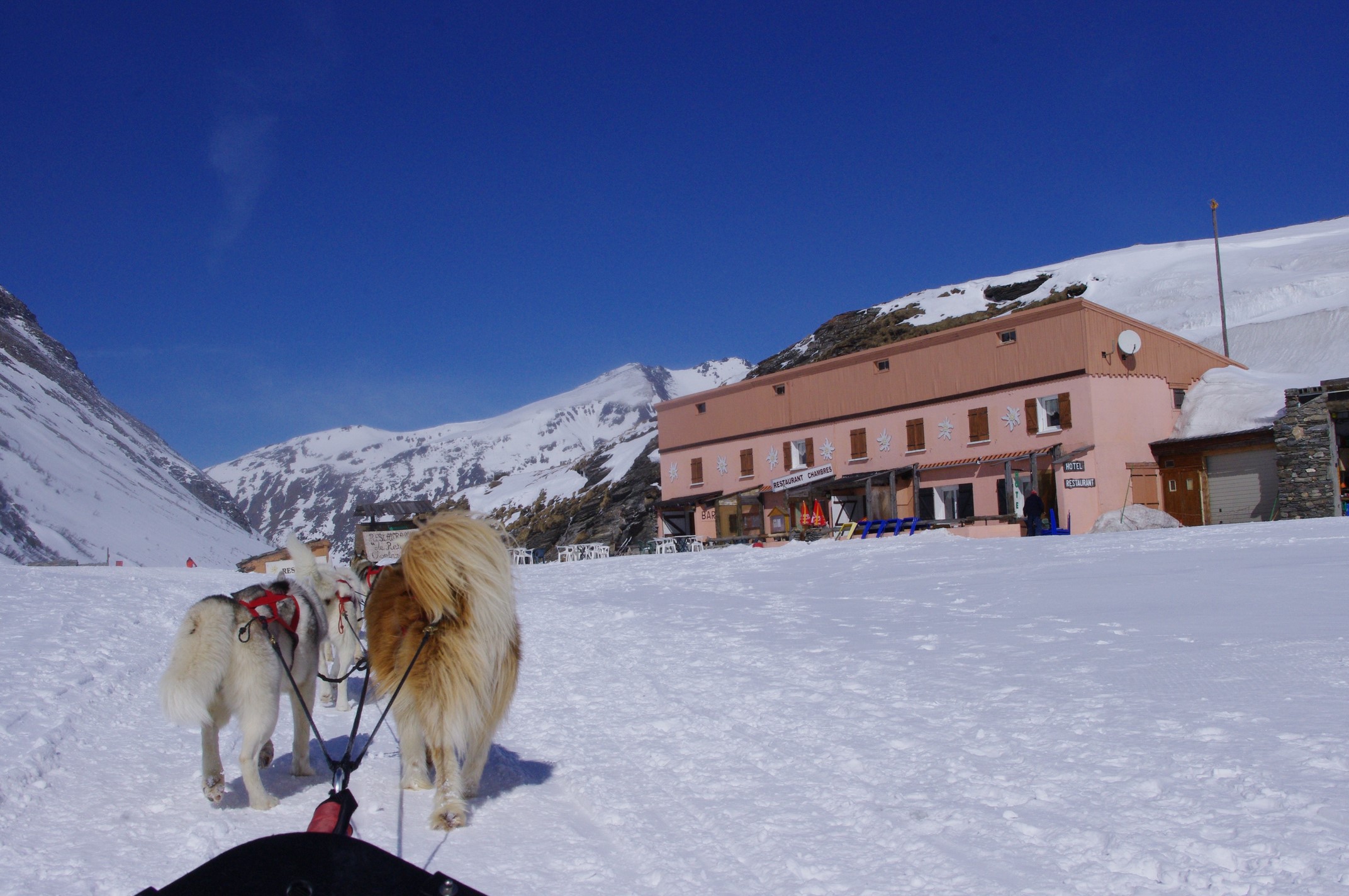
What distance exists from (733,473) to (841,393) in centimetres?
676

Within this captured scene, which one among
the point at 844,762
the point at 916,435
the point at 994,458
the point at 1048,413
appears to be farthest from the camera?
the point at 916,435

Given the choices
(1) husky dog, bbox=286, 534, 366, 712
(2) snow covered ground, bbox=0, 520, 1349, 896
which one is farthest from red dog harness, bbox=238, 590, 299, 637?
(1) husky dog, bbox=286, 534, 366, 712

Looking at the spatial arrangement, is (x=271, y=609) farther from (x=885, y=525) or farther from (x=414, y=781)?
(x=885, y=525)

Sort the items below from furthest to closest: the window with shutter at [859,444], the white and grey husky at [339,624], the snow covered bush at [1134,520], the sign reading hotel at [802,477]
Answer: the sign reading hotel at [802,477]
the window with shutter at [859,444]
the snow covered bush at [1134,520]
the white and grey husky at [339,624]

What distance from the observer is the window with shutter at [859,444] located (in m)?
36.0

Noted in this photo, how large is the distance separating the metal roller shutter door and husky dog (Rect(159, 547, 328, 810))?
28.2 metres

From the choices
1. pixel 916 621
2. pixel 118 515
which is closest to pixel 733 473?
pixel 916 621

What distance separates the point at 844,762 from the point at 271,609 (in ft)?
10.6

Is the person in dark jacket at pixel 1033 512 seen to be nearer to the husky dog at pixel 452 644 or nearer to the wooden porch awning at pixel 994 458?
the wooden porch awning at pixel 994 458

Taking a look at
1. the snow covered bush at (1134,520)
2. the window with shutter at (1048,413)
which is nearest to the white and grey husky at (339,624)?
the snow covered bush at (1134,520)

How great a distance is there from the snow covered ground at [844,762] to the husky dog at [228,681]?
9.3 inches

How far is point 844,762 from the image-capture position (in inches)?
205

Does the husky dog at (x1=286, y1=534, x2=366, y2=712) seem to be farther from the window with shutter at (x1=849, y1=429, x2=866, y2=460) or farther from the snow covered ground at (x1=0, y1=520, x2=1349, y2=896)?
the window with shutter at (x1=849, y1=429, x2=866, y2=460)

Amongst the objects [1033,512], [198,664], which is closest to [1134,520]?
[1033,512]
